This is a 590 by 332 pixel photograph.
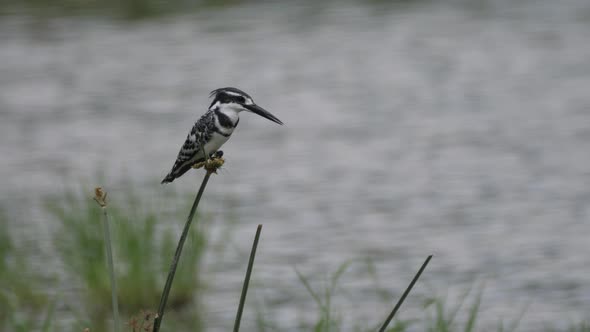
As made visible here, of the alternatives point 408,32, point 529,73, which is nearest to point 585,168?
point 529,73

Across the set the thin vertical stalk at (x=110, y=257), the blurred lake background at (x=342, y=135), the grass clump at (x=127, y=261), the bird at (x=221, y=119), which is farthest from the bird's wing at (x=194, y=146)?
the grass clump at (x=127, y=261)

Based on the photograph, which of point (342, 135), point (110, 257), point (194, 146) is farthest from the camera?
point (342, 135)

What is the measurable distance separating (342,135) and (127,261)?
382 cm

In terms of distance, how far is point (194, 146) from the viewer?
209 cm

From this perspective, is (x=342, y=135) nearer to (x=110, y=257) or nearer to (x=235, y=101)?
A: (x=235, y=101)

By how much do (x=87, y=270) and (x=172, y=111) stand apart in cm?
465

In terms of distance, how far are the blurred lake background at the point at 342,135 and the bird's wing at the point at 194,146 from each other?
106 inches

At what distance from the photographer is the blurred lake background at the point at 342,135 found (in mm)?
6289

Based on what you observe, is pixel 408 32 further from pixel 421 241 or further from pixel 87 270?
pixel 87 270

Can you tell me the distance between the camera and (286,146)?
8898 mm

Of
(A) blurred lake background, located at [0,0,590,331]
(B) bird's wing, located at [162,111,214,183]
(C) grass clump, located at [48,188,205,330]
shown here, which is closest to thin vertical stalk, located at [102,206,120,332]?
(B) bird's wing, located at [162,111,214,183]

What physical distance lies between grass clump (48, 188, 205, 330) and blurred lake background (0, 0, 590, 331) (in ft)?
0.77

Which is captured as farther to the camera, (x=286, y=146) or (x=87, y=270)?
(x=286, y=146)

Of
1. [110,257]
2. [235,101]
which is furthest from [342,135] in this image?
[110,257]
